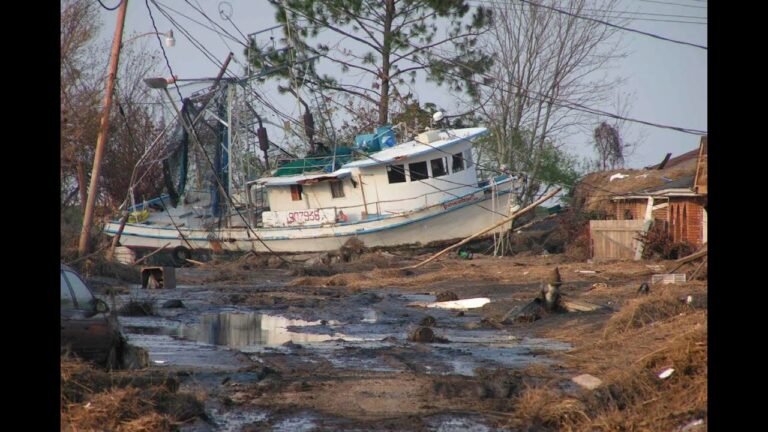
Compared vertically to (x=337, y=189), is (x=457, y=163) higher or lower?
higher

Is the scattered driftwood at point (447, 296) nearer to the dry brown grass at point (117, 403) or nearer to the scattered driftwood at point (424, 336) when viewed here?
the scattered driftwood at point (424, 336)

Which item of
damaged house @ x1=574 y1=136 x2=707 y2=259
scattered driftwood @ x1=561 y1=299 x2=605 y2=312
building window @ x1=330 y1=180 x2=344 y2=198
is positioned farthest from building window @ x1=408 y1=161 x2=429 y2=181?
scattered driftwood @ x1=561 y1=299 x2=605 y2=312

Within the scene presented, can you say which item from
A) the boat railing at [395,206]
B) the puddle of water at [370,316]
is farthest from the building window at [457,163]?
the puddle of water at [370,316]

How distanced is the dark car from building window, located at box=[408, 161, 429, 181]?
1033 inches

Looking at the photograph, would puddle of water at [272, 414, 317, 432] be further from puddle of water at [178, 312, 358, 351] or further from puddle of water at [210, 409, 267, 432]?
puddle of water at [178, 312, 358, 351]

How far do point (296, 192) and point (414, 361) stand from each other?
26.2m

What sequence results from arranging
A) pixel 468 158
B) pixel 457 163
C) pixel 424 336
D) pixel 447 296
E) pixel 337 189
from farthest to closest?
pixel 337 189
pixel 468 158
pixel 457 163
pixel 447 296
pixel 424 336

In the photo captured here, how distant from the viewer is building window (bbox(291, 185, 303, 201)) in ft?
127

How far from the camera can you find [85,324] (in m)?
10.8

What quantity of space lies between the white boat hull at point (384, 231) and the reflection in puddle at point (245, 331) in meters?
16.3

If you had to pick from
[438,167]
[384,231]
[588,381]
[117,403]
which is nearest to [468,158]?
[438,167]

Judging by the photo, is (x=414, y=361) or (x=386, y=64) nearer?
(x=414, y=361)

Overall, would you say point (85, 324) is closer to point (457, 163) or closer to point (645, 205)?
point (645, 205)

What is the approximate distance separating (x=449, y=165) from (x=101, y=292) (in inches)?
672
